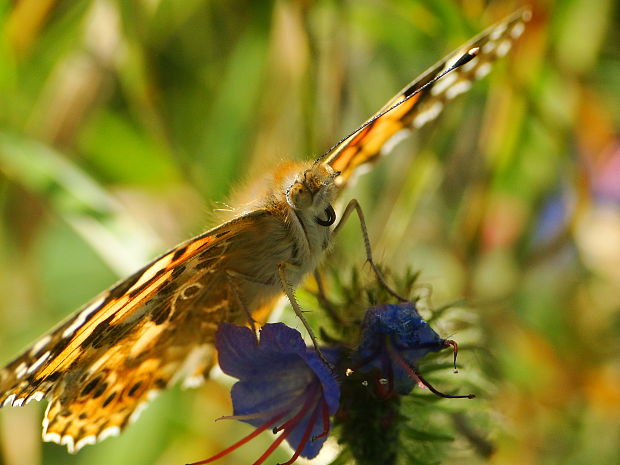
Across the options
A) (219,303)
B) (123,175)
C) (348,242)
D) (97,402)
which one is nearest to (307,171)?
(219,303)

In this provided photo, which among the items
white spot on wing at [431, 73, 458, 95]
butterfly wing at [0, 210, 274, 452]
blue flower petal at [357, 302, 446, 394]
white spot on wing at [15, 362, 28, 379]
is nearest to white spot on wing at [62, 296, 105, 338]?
butterfly wing at [0, 210, 274, 452]

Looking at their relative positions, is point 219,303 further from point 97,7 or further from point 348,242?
→ point 97,7

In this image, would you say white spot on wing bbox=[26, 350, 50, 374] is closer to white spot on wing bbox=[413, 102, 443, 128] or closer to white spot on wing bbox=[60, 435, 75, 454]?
white spot on wing bbox=[60, 435, 75, 454]

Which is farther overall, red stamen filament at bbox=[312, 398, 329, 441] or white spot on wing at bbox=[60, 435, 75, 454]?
white spot on wing at bbox=[60, 435, 75, 454]

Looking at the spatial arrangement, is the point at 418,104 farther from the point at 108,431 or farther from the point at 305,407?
the point at 108,431

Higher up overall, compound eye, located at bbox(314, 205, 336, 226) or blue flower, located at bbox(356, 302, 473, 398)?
compound eye, located at bbox(314, 205, 336, 226)

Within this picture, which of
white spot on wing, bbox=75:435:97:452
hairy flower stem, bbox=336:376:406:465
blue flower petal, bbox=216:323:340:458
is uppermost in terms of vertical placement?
hairy flower stem, bbox=336:376:406:465

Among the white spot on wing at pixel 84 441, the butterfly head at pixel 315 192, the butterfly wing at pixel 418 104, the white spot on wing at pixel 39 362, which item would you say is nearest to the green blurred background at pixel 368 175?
the butterfly wing at pixel 418 104
